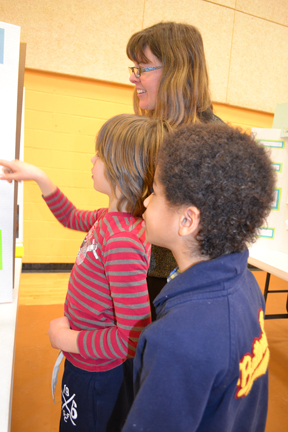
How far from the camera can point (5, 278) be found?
78 cm

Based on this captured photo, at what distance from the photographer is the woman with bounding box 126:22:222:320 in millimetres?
977

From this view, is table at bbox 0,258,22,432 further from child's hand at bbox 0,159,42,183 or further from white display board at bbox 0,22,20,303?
child's hand at bbox 0,159,42,183

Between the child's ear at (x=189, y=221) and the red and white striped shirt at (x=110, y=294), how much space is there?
166 mm

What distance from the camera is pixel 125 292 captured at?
0.68m

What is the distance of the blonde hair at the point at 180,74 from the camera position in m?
0.98

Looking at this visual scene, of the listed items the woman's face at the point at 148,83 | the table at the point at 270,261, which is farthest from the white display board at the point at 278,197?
the woman's face at the point at 148,83

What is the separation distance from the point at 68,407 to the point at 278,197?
6.04 feet

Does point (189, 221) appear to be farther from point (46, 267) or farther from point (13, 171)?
point (46, 267)

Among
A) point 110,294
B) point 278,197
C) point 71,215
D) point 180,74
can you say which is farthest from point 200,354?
point 278,197

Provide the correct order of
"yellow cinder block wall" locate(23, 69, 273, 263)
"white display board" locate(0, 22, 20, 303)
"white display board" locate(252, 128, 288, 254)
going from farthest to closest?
"yellow cinder block wall" locate(23, 69, 273, 263)
"white display board" locate(252, 128, 288, 254)
"white display board" locate(0, 22, 20, 303)

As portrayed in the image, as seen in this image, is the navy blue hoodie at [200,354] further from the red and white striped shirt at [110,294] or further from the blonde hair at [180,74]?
the blonde hair at [180,74]

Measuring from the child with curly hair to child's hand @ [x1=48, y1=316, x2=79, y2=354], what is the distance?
0.26 meters

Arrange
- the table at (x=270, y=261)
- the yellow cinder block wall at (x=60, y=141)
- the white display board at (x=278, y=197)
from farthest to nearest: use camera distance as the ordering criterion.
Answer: the yellow cinder block wall at (x=60, y=141)
the white display board at (x=278, y=197)
the table at (x=270, y=261)

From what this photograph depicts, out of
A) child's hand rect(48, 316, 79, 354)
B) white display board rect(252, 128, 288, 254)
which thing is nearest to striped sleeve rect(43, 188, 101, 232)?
child's hand rect(48, 316, 79, 354)
